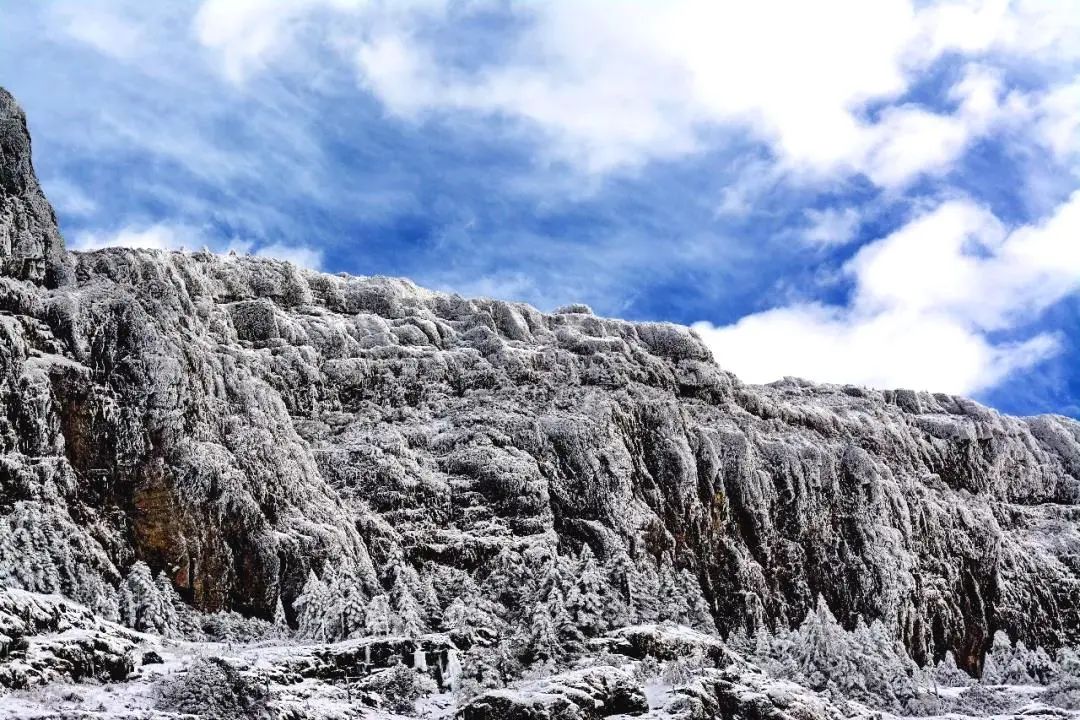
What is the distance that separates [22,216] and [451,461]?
34500 millimetres

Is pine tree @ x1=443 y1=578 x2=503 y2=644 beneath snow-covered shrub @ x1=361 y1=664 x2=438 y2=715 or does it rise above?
above

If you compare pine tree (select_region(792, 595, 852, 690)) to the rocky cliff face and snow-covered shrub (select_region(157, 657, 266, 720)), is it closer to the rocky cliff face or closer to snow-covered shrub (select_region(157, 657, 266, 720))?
the rocky cliff face

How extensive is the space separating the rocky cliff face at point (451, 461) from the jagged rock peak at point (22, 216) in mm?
213

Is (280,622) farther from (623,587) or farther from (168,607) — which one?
(623,587)

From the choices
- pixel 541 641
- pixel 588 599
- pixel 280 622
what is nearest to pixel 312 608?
pixel 280 622

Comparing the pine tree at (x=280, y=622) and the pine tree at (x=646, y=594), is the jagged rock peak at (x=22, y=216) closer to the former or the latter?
the pine tree at (x=280, y=622)

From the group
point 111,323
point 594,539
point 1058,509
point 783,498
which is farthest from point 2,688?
point 1058,509

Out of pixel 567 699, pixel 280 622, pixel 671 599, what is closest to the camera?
pixel 567 699

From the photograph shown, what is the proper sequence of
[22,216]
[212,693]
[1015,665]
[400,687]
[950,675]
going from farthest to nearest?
[1015,665] < [950,675] < [22,216] < [400,687] < [212,693]

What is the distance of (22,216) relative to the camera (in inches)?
3201

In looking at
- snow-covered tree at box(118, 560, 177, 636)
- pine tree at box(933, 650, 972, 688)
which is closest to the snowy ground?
snow-covered tree at box(118, 560, 177, 636)

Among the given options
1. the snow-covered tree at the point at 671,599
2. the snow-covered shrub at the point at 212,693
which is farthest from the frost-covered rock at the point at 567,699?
the snow-covered tree at the point at 671,599

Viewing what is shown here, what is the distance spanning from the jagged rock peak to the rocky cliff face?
0.70 feet

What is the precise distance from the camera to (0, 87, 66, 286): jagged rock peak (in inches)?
3120
